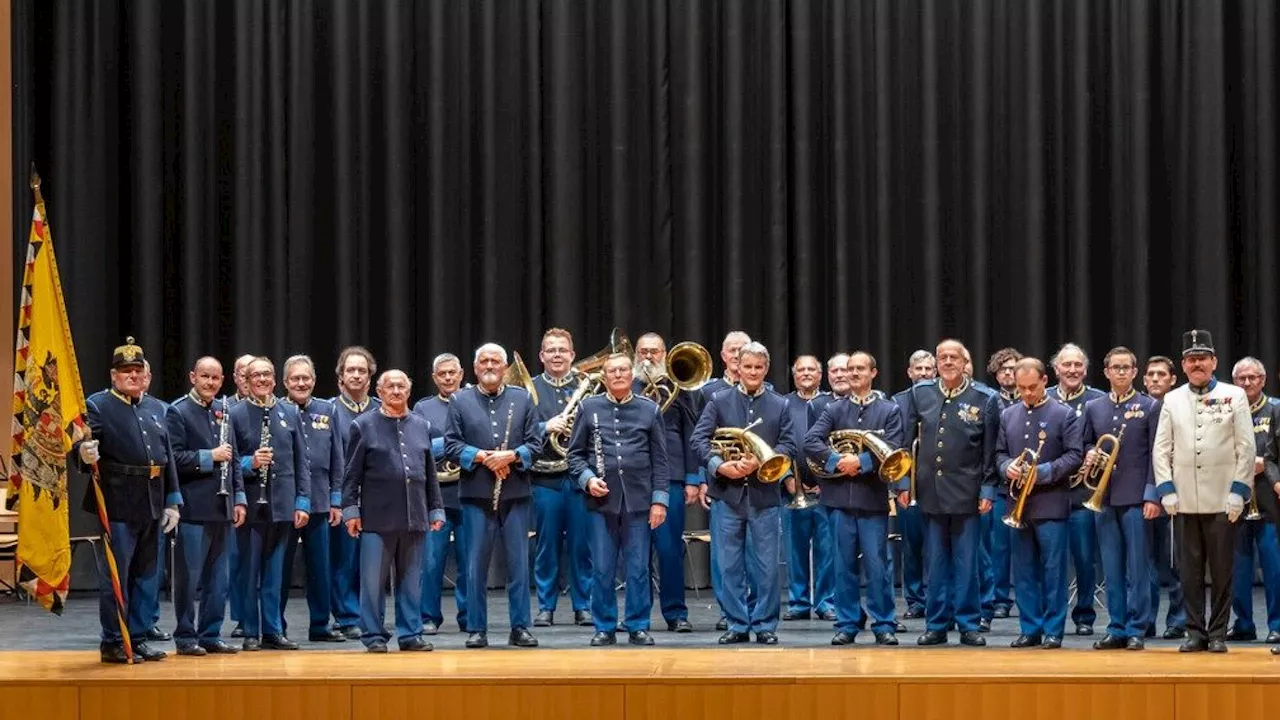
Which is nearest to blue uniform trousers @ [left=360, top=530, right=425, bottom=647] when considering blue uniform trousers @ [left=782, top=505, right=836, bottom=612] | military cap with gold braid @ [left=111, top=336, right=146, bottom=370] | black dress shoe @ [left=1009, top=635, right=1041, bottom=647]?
military cap with gold braid @ [left=111, top=336, right=146, bottom=370]

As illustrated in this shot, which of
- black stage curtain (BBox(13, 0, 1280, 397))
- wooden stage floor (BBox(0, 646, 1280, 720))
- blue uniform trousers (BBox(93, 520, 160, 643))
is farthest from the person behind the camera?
black stage curtain (BBox(13, 0, 1280, 397))

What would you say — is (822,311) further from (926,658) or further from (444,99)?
(926,658)

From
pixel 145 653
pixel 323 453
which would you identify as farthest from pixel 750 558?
pixel 145 653

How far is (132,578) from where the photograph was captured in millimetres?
7898

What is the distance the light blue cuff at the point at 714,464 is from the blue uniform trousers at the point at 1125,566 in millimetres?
1889

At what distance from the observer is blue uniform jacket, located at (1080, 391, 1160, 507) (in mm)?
8438

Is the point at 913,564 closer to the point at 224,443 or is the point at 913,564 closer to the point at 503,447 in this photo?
the point at 503,447

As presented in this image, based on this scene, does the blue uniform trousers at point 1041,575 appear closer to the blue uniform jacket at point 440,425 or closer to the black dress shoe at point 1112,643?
the black dress shoe at point 1112,643

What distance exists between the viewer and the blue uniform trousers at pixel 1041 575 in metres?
8.42

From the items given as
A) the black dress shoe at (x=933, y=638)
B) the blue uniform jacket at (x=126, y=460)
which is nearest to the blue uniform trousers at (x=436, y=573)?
the blue uniform jacket at (x=126, y=460)

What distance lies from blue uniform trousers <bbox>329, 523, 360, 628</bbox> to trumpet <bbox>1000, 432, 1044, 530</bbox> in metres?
3.48

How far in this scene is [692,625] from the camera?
9734 mm

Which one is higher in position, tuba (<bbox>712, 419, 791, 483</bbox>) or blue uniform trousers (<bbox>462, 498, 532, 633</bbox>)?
tuba (<bbox>712, 419, 791, 483</bbox>)

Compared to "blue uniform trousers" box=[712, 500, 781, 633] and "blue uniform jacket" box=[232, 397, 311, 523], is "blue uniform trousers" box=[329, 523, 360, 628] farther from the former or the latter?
"blue uniform trousers" box=[712, 500, 781, 633]
